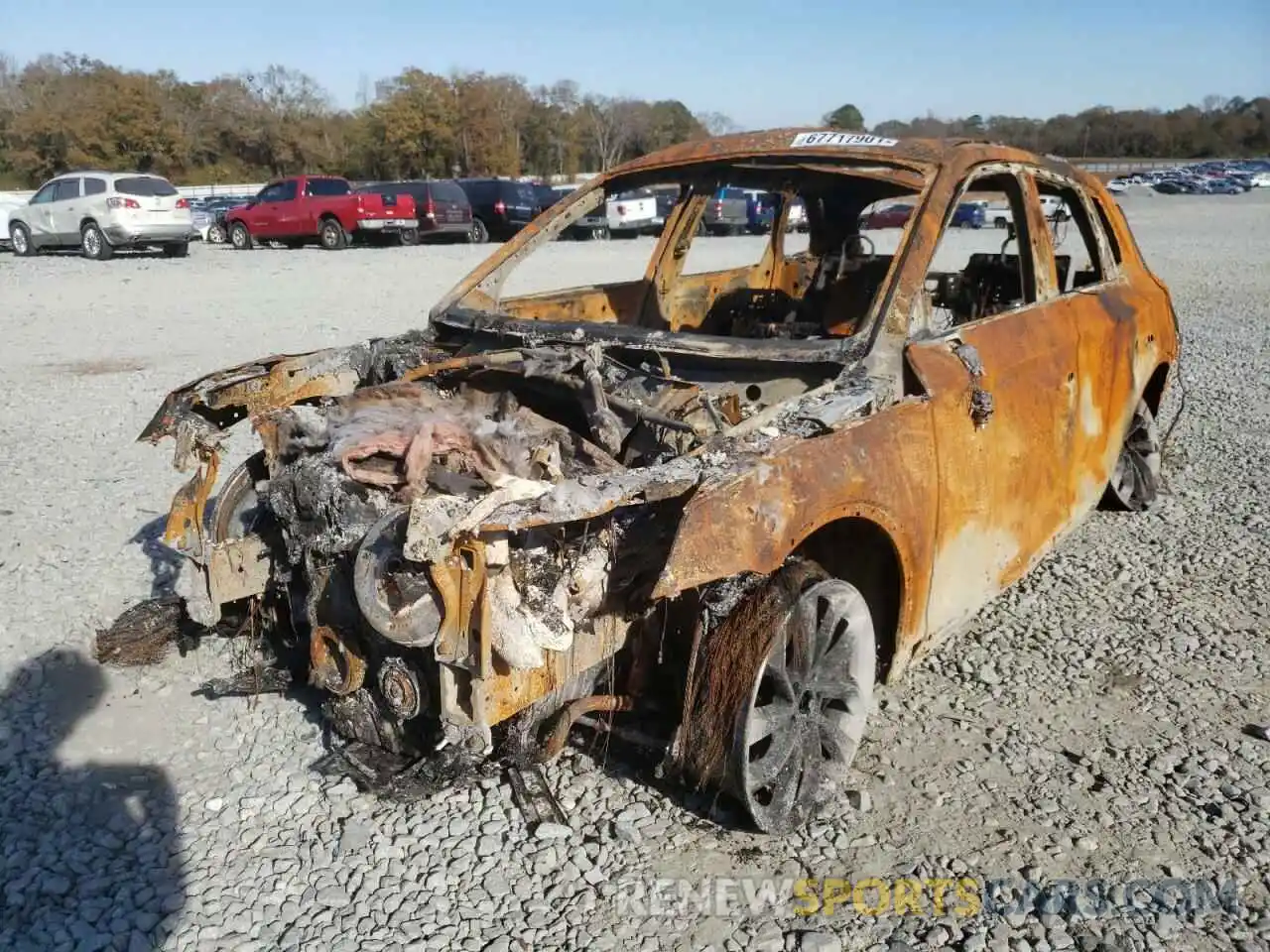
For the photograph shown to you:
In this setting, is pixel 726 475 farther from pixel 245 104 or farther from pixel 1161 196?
pixel 245 104

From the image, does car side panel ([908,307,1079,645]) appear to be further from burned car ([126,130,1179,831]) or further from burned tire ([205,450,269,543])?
burned tire ([205,450,269,543])

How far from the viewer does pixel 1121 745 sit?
344 cm

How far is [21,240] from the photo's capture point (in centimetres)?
2108

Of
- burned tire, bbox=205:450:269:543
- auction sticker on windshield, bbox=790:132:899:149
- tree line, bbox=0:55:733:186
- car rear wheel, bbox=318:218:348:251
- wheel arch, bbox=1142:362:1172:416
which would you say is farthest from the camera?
tree line, bbox=0:55:733:186

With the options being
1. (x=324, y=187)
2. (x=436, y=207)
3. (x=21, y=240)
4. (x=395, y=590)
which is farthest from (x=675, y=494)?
(x=324, y=187)

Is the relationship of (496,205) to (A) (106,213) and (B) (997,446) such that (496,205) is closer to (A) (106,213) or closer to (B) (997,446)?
(A) (106,213)

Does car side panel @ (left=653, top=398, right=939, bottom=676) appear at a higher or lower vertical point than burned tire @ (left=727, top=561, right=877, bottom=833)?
higher

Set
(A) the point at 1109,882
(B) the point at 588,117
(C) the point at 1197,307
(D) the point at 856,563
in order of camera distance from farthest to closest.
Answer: (B) the point at 588,117 → (C) the point at 1197,307 → (D) the point at 856,563 → (A) the point at 1109,882

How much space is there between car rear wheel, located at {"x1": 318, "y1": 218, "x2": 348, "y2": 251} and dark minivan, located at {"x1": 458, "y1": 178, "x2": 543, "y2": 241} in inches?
135

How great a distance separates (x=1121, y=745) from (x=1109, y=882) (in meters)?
0.77

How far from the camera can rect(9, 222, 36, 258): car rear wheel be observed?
68.7ft

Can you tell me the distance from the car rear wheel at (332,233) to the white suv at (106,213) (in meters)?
3.22

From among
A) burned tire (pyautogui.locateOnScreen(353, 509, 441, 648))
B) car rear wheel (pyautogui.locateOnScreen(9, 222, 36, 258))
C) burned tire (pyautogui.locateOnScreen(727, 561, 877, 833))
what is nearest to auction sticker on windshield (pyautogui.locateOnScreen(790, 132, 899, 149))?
burned tire (pyautogui.locateOnScreen(727, 561, 877, 833))

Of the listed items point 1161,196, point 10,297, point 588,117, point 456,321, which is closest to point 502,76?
point 588,117
